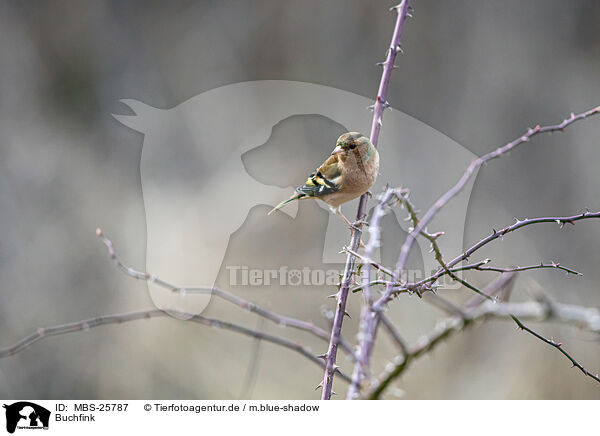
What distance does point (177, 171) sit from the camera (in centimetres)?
192

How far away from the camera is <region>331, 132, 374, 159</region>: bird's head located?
0.77m

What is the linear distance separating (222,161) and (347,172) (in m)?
1.14

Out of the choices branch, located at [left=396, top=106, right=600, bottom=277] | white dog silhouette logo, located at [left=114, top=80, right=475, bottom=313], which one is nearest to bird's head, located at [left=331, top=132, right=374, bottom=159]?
branch, located at [left=396, top=106, right=600, bottom=277]

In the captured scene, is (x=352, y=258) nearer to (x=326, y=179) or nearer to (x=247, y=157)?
(x=326, y=179)

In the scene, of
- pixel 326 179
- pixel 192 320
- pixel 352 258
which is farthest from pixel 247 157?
pixel 192 320

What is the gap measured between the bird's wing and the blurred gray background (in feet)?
2.72

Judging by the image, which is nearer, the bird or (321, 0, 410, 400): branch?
(321, 0, 410, 400): branch

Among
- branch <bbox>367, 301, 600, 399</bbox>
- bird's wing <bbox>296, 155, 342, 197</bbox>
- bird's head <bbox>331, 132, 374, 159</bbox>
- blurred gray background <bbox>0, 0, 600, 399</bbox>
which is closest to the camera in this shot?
branch <bbox>367, 301, 600, 399</bbox>

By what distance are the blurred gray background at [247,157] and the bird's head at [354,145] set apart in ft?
3.15

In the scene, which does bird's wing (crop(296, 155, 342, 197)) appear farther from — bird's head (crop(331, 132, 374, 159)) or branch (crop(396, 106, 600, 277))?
branch (crop(396, 106, 600, 277))

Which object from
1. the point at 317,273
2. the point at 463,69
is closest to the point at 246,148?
the point at 317,273

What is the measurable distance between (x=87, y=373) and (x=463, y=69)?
1671 mm

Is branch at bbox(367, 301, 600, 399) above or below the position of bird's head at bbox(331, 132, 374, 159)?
below

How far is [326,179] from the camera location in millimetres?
911
